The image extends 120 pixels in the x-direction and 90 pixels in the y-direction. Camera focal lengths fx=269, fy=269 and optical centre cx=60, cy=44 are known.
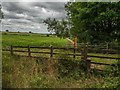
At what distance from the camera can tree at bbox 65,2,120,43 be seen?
82.0 feet

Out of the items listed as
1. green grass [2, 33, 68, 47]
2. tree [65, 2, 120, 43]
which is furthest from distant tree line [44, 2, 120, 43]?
green grass [2, 33, 68, 47]

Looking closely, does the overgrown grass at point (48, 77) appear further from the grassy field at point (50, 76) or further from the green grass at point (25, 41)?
the green grass at point (25, 41)

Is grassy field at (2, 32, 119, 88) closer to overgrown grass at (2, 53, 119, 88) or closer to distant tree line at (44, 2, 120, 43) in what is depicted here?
overgrown grass at (2, 53, 119, 88)

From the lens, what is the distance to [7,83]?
441 inches

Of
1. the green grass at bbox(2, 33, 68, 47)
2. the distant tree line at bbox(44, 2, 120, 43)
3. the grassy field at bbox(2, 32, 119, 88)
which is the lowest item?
the green grass at bbox(2, 33, 68, 47)

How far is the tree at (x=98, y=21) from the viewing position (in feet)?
82.0

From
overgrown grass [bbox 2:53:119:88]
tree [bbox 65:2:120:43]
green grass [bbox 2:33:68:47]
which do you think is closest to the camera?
overgrown grass [bbox 2:53:119:88]

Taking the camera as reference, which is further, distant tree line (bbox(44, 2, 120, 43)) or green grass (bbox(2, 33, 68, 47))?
green grass (bbox(2, 33, 68, 47))

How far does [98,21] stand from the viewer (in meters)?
25.5

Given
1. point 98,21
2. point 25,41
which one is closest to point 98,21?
point 98,21

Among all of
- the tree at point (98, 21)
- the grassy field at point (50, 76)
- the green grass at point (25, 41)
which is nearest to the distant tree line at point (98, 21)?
the tree at point (98, 21)

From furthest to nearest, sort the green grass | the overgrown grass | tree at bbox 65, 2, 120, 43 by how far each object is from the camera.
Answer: the green grass, tree at bbox 65, 2, 120, 43, the overgrown grass

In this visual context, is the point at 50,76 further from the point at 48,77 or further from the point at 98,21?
the point at 98,21

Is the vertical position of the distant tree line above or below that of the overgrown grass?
above
